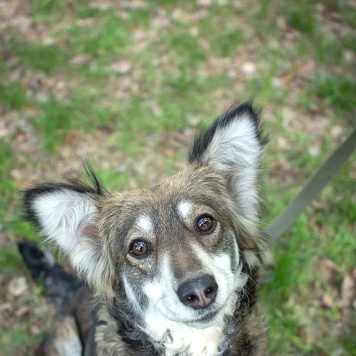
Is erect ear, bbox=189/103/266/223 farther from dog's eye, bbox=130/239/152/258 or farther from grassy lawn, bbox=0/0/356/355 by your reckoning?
grassy lawn, bbox=0/0/356/355

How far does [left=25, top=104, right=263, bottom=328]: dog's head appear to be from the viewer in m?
2.26

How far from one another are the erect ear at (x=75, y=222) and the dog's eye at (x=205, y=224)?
0.54m

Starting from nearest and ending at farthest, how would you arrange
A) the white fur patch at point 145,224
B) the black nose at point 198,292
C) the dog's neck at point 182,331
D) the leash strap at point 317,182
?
the black nose at point 198,292 < the white fur patch at point 145,224 < the dog's neck at point 182,331 < the leash strap at point 317,182

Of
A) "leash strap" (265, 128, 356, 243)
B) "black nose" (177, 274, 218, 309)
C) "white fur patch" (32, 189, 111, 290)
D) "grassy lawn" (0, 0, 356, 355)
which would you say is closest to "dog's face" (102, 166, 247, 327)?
"black nose" (177, 274, 218, 309)

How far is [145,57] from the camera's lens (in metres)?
5.64

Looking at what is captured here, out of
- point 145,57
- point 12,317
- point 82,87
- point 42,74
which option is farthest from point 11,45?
point 12,317

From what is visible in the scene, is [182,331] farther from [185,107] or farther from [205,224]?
[185,107]

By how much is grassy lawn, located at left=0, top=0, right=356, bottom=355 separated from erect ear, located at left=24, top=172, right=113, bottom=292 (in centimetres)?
155

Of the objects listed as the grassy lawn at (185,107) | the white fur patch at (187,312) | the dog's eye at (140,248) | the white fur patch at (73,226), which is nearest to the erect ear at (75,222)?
the white fur patch at (73,226)

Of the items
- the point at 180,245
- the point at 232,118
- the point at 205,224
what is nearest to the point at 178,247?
the point at 180,245

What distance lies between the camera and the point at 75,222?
96.1 inches

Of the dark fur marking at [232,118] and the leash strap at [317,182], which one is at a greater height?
the dark fur marking at [232,118]

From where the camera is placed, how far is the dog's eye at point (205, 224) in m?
2.41

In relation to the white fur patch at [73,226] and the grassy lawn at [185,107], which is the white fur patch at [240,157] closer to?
the white fur patch at [73,226]
